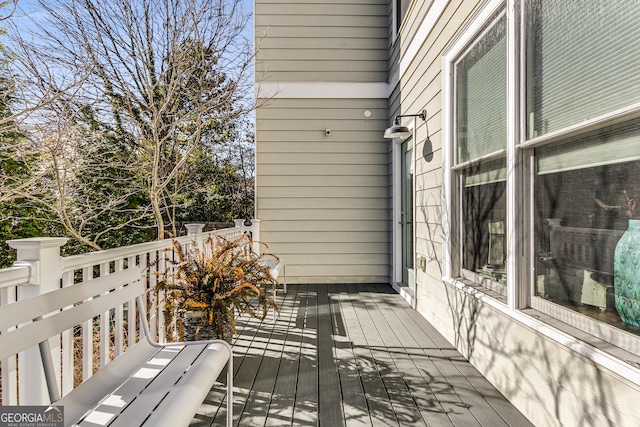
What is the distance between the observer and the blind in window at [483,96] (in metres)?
2.39

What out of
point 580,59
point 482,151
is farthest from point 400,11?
point 580,59

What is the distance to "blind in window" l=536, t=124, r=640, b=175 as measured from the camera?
1420mm

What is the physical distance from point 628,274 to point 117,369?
2.06 metres

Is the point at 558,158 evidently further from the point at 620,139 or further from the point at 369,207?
the point at 369,207

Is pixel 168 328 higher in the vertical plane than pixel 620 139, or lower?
lower

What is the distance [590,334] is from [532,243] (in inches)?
22.2


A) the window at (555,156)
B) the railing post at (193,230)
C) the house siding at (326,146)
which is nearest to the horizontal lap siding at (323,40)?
the house siding at (326,146)

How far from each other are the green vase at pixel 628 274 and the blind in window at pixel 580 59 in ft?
1.66

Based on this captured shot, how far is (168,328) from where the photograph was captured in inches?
98.0

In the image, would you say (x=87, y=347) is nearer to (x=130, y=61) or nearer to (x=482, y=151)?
(x=482, y=151)

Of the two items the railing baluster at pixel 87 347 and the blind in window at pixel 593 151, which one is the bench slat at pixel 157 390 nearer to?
the railing baluster at pixel 87 347

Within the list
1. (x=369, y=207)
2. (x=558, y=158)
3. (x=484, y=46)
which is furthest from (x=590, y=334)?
(x=369, y=207)

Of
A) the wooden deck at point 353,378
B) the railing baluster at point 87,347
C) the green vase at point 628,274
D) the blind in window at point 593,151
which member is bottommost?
the wooden deck at point 353,378

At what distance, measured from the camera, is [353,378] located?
2.51m
